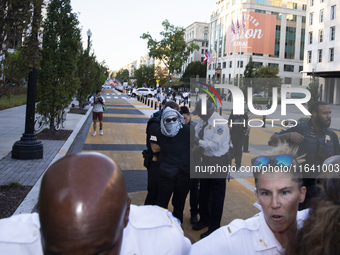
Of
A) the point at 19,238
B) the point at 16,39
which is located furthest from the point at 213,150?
the point at 16,39

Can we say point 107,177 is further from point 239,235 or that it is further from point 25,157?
point 25,157

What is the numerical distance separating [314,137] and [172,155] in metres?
1.74

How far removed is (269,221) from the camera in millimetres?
1762

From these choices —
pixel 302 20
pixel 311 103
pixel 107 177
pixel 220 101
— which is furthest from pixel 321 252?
pixel 302 20

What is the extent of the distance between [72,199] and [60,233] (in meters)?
0.10

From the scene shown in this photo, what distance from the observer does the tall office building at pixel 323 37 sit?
44656mm

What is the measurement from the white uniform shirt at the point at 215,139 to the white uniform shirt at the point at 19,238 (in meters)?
3.42

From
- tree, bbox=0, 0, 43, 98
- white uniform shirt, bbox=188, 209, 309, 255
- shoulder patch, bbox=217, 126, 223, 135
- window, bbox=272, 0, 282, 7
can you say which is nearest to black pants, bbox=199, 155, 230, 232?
shoulder patch, bbox=217, 126, 223, 135

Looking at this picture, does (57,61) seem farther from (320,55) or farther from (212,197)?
(320,55)

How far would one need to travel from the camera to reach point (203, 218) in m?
4.94

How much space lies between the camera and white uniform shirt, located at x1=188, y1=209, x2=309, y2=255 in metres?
1.56

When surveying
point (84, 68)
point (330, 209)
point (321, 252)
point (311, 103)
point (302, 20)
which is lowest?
point (321, 252)

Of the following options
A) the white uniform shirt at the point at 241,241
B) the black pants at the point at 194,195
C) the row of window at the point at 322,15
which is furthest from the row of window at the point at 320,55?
the white uniform shirt at the point at 241,241

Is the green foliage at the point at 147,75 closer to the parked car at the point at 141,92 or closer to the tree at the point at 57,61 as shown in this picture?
the parked car at the point at 141,92
